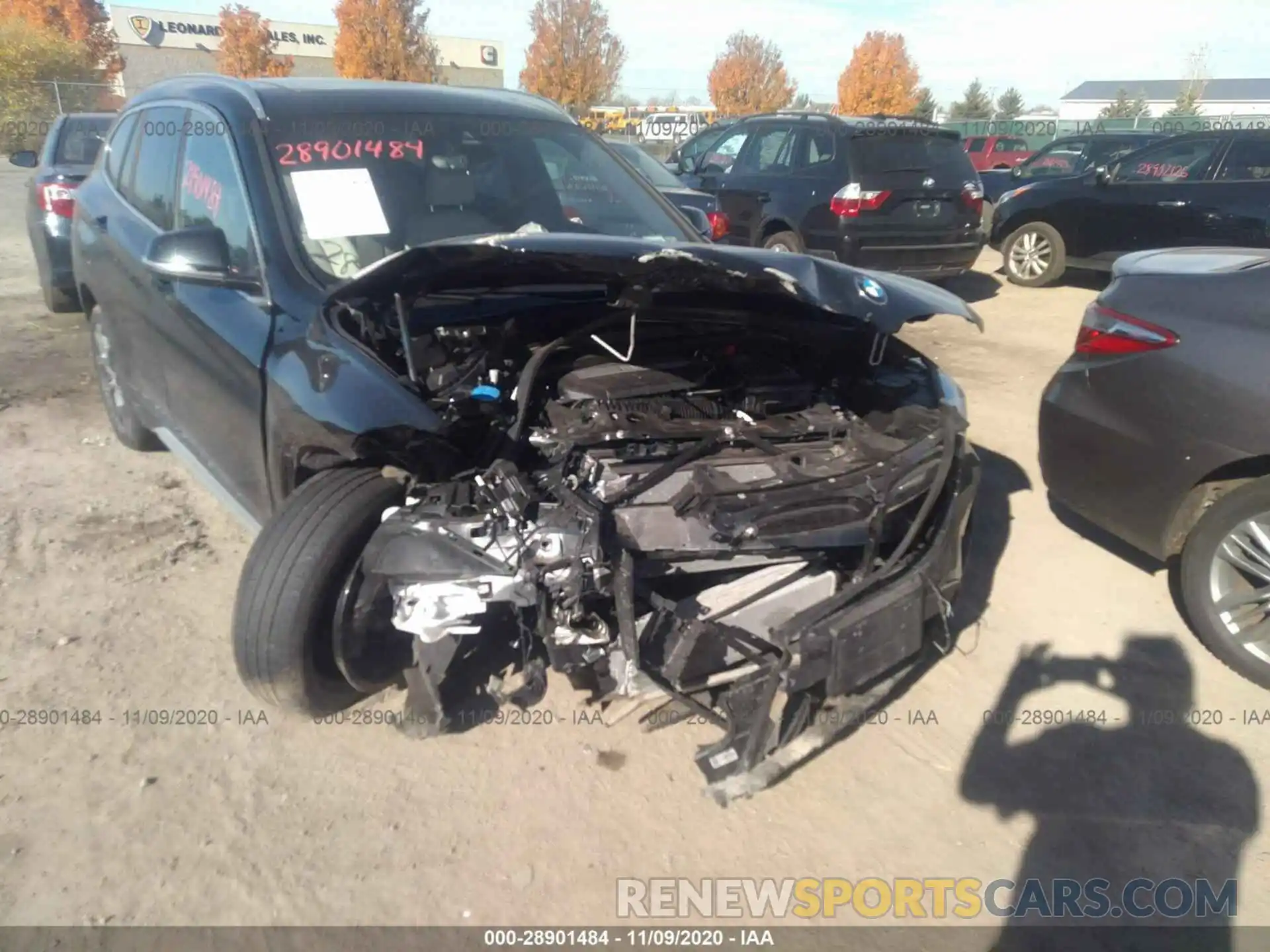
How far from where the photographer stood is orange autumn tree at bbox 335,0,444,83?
31.2 m

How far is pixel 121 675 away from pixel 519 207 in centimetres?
233

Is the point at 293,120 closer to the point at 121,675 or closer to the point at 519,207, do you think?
the point at 519,207

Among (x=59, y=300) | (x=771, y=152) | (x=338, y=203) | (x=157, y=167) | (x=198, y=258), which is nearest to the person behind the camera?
(x=198, y=258)

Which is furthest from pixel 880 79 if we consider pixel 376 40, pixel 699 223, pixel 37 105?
pixel 699 223

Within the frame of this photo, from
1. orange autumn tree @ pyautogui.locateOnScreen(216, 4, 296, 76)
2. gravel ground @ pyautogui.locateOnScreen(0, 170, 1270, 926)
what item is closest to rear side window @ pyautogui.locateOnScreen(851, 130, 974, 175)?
gravel ground @ pyautogui.locateOnScreen(0, 170, 1270, 926)

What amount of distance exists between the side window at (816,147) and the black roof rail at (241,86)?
6138mm

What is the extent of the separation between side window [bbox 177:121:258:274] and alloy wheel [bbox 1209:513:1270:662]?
11.6 ft

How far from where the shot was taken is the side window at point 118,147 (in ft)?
14.6

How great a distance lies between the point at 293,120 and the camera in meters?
3.32

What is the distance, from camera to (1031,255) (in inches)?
399

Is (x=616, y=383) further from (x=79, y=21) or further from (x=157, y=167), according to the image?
(x=79, y=21)

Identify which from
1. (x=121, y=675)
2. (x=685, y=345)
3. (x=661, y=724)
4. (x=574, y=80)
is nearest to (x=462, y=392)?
(x=685, y=345)

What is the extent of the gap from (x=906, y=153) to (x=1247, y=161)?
3231 millimetres

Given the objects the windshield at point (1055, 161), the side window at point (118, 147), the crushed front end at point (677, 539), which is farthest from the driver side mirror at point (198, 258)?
the windshield at point (1055, 161)
